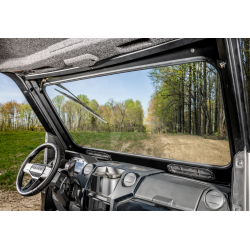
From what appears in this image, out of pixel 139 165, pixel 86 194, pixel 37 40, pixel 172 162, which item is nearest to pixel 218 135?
pixel 172 162

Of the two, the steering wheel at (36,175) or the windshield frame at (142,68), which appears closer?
the windshield frame at (142,68)

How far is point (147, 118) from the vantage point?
1609 millimetres

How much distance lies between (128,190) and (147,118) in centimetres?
62

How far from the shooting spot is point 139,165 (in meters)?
1.71

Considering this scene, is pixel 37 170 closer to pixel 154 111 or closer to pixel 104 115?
pixel 104 115

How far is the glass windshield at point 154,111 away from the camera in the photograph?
1229 millimetres

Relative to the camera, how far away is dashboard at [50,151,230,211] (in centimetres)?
Answer: 109

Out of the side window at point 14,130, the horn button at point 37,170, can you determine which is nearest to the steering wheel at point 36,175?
the horn button at point 37,170

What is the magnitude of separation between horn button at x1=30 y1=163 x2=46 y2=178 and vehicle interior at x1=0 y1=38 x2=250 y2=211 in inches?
0.5

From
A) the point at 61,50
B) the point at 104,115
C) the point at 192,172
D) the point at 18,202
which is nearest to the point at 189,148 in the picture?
the point at 192,172

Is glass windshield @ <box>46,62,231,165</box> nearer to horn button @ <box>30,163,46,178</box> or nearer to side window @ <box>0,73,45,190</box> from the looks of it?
horn button @ <box>30,163,46,178</box>

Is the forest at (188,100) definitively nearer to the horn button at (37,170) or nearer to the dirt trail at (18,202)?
the horn button at (37,170)

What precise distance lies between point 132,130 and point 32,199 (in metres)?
2.61

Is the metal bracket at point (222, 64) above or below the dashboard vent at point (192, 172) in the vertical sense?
above
